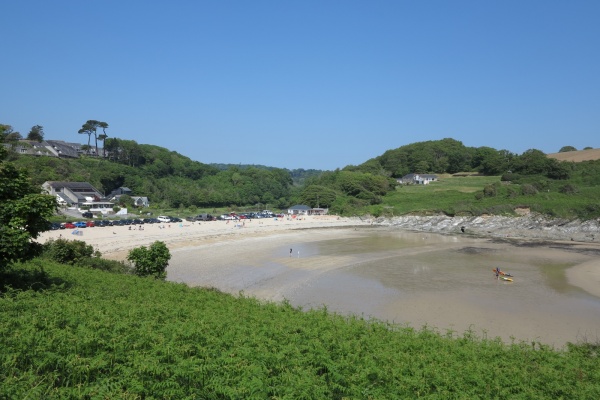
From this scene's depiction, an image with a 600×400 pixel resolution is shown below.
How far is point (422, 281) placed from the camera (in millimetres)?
26453

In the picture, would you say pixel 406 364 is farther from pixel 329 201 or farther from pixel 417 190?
pixel 417 190

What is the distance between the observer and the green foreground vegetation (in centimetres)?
568

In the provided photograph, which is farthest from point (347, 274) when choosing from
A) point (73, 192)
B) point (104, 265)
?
point (73, 192)

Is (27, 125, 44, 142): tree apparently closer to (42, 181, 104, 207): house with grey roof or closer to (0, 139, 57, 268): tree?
(42, 181, 104, 207): house with grey roof

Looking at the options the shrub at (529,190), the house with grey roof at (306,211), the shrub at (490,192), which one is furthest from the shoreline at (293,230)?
the shrub at (529,190)

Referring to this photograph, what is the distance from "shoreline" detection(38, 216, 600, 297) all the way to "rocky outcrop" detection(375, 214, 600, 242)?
0.11 metres

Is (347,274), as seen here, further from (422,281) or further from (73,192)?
(73,192)

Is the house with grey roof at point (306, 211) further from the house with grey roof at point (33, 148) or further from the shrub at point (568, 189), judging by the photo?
the house with grey roof at point (33, 148)

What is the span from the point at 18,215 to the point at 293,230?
163 feet

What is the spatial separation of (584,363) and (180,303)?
966cm

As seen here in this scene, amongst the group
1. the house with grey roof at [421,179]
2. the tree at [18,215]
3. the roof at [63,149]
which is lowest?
the tree at [18,215]

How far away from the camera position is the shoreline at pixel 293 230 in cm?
3282

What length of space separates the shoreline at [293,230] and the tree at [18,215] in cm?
2057

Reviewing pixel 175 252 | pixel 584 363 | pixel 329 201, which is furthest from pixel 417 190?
pixel 584 363
